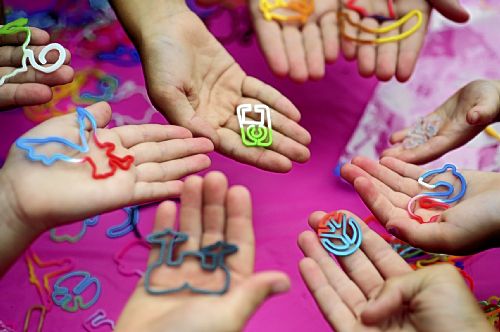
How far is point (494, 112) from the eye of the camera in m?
1.81

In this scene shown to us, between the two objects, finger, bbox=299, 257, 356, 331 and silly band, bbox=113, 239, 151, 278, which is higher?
finger, bbox=299, 257, 356, 331

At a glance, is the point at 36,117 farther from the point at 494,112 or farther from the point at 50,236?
the point at 494,112

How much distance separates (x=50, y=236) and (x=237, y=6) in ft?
4.45

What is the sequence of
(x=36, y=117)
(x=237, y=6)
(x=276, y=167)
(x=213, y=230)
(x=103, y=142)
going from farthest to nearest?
1. (x=237, y=6)
2. (x=36, y=117)
3. (x=276, y=167)
4. (x=103, y=142)
5. (x=213, y=230)

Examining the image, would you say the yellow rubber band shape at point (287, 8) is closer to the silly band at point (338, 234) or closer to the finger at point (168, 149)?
the finger at point (168, 149)

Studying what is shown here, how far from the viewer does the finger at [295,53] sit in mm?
2045

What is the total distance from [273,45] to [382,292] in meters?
1.08

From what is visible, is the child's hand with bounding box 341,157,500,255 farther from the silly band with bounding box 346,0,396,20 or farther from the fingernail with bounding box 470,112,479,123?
the silly band with bounding box 346,0,396,20

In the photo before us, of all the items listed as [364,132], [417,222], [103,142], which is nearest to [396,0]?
[364,132]

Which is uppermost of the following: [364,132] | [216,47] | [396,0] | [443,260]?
[396,0]

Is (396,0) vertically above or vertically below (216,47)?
above

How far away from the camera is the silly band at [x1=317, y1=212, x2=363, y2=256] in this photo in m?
1.51

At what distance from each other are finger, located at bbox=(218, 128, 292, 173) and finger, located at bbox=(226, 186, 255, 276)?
500 mm

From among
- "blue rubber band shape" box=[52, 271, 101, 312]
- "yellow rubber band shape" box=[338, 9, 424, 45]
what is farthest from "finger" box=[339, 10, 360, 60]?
"blue rubber band shape" box=[52, 271, 101, 312]
